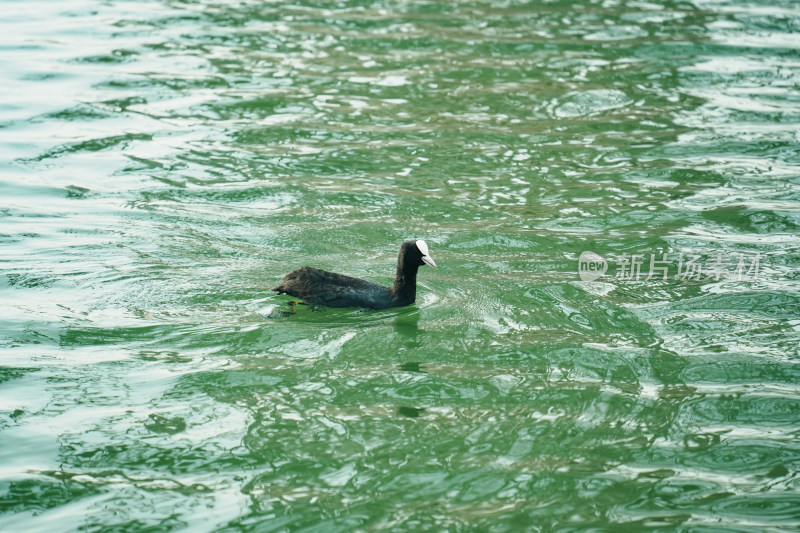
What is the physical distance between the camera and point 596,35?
740 inches

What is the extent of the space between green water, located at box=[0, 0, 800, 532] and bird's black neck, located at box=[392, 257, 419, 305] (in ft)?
0.44

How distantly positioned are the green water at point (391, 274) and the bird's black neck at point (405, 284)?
0.13 m

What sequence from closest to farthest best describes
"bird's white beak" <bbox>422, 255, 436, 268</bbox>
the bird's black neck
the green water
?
the green water, "bird's white beak" <bbox>422, 255, 436, 268</bbox>, the bird's black neck

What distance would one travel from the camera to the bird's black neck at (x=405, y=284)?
9.14 meters

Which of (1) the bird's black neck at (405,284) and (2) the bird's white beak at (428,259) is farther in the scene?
(1) the bird's black neck at (405,284)

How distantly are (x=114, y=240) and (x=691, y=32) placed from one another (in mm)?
12464

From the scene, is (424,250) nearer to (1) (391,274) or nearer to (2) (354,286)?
(2) (354,286)

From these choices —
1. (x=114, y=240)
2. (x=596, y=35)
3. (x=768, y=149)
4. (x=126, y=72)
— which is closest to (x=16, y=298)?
(x=114, y=240)

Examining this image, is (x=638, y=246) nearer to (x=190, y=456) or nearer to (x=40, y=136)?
(x=190, y=456)

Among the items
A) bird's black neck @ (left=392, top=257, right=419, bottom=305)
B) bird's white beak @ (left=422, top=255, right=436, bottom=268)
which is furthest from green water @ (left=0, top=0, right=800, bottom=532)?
bird's white beak @ (left=422, top=255, right=436, bottom=268)

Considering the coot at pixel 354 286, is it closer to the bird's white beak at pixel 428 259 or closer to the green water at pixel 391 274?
the bird's white beak at pixel 428 259

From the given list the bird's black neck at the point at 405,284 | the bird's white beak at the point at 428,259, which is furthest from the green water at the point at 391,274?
the bird's white beak at the point at 428,259

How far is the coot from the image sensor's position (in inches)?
355

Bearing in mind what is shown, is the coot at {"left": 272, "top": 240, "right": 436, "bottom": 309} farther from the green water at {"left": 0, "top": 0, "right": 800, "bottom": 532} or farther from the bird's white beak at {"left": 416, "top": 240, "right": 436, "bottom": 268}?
the green water at {"left": 0, "top": 0, "right": 800, "bottom": 532}
